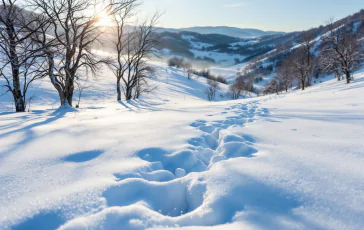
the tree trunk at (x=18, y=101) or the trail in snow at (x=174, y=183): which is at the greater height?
the tree trunk at (x=18, y=101)

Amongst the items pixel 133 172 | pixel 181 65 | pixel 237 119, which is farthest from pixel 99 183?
pixel 181 65

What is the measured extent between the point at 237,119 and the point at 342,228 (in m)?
3.86

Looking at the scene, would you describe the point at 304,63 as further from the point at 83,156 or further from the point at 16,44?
the point at 16,44

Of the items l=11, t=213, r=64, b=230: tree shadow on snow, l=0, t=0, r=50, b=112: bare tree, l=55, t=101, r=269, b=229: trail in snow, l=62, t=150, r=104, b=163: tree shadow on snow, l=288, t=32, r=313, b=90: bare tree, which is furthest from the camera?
l=288, t=32, r=313, b=90: bare tree

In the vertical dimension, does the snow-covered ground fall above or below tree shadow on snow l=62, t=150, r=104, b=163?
below

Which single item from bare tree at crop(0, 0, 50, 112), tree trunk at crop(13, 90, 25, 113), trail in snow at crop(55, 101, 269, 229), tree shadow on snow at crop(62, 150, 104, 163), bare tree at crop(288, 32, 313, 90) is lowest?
trail in snow at crop(55, 101, 269, 229)

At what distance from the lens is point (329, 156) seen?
2.45 m

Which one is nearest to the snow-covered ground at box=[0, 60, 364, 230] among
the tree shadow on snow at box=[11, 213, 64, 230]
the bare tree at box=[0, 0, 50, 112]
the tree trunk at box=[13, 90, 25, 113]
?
the tree shadow on snow at box=[11, 213, 64, 230]

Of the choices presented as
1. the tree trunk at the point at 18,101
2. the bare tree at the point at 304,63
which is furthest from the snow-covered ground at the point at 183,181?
the bare tree at the point at 304,63

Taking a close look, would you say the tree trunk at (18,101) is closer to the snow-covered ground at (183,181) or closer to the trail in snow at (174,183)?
the snow-covered ground at (183,181)

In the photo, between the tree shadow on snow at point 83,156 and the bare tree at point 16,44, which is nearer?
the tree shadow on snow at point 83,156

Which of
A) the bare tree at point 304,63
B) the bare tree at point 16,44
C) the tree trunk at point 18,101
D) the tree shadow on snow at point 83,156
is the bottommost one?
the tree shadow on snow at point 83,156

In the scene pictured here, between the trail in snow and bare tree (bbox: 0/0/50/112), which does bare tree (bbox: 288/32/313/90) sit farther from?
bare tree (bbox: 0/0/50/112)

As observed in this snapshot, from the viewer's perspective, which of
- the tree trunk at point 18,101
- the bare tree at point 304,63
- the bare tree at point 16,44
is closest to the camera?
the bare tree at point 16,44
